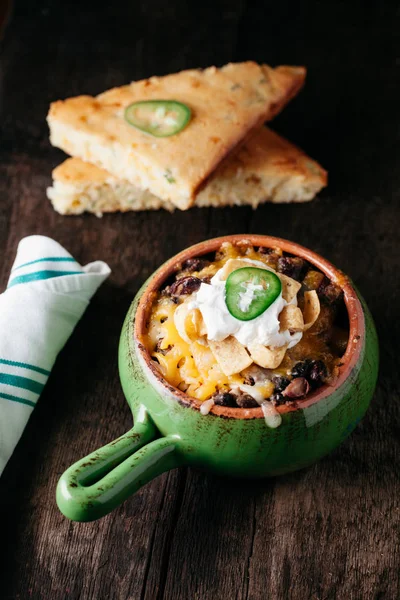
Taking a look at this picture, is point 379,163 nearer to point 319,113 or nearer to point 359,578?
point 319,113

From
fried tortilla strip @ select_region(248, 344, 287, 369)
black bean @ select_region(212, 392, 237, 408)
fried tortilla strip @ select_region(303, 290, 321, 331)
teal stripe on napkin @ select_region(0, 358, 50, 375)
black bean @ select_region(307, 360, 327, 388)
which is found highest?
fried tortilla strip @ select_region(303, 290, 321, 331)

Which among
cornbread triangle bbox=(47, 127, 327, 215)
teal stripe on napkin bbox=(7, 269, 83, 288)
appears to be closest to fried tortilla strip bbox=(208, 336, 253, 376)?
teal stripe on napkin bbox=(7, 269, 83, 288)

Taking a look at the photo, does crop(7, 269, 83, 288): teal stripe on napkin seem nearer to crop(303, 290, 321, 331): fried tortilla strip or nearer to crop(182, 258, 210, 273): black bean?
crop(182, 258, 210, 273): black bean

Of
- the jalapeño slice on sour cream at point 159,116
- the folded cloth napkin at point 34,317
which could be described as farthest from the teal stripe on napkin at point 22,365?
the jalapeño slice on sour cream at point 159,116

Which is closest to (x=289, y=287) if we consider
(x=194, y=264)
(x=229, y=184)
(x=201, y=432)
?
(x=194, y=264)

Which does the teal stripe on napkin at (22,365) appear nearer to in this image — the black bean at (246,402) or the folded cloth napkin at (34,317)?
the folded cloth napkin at (34,317)

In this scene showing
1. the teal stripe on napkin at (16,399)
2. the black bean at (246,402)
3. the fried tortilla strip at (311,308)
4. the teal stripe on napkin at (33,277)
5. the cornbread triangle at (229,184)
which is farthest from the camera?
the cornbread triangle at (229,184)
